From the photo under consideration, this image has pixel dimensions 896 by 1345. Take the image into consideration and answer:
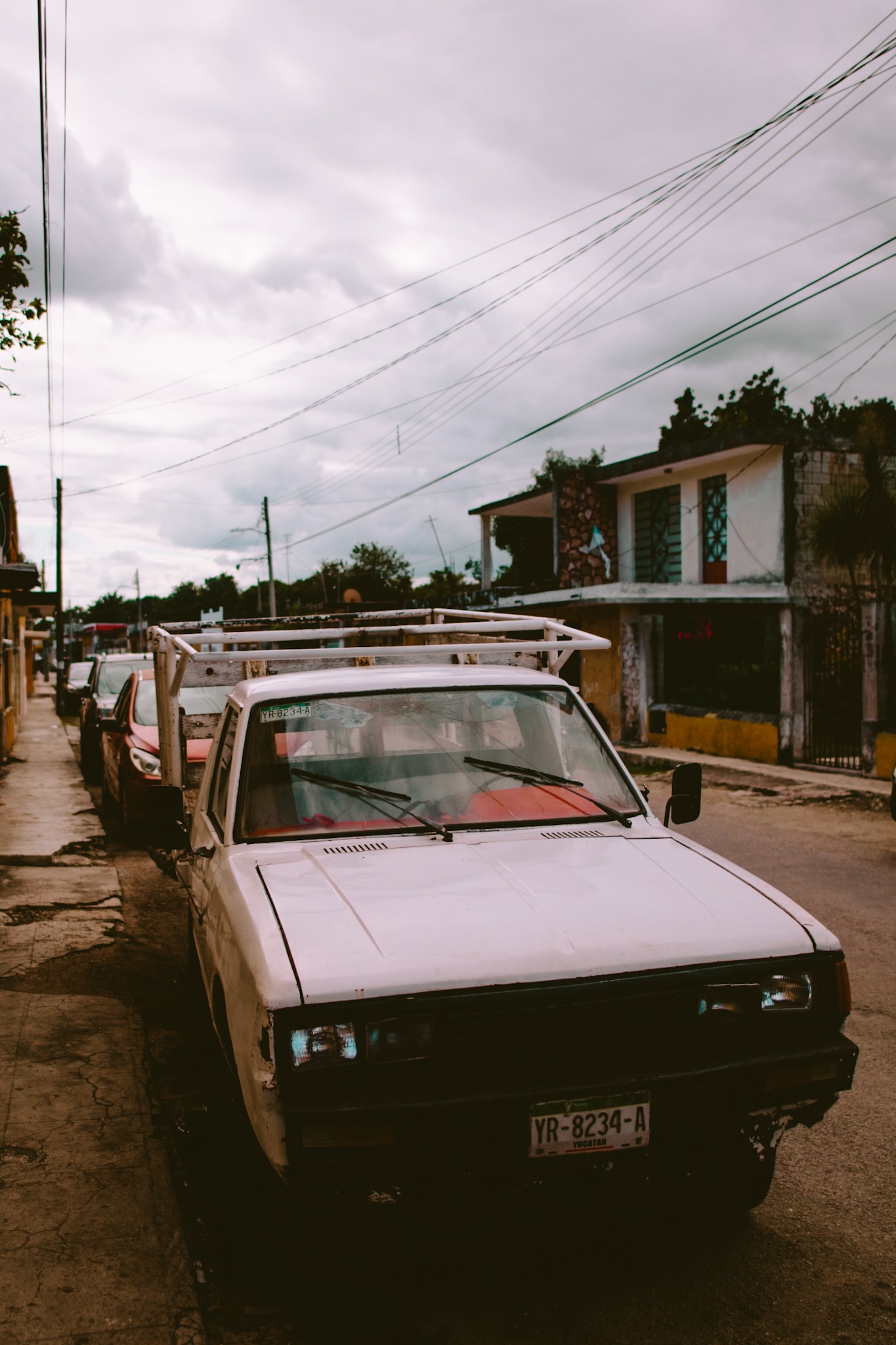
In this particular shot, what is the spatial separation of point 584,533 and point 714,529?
12.1 ft

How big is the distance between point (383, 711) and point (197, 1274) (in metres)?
1.85

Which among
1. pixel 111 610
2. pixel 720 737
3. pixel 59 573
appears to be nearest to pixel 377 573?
pixel 59 573

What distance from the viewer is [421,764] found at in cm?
368

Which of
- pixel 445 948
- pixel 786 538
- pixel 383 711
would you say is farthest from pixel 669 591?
pixel 445 948

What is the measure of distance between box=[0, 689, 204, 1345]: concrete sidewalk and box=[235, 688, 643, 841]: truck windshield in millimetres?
1202

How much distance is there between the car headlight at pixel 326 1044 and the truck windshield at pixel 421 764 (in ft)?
3.48

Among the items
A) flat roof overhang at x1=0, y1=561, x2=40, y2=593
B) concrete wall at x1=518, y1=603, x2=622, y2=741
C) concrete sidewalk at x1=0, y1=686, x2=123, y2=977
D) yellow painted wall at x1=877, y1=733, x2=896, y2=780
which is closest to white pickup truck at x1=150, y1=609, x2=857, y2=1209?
concrete sidewalk at x1=0, y1=686, x2=123, y2=977

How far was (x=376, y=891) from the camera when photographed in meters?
2.84

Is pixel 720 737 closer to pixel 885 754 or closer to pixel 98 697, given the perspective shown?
pixel 885 754

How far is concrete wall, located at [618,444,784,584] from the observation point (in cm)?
1889

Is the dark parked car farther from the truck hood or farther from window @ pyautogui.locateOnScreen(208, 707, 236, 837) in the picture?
the truck hood

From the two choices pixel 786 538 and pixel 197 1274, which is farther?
pixel 786 538

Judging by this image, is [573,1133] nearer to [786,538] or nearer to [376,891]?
[376,891]

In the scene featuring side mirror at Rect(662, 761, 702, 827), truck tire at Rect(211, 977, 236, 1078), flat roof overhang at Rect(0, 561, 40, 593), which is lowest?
truck tire at Rect(211, 977, 236, 1078)
